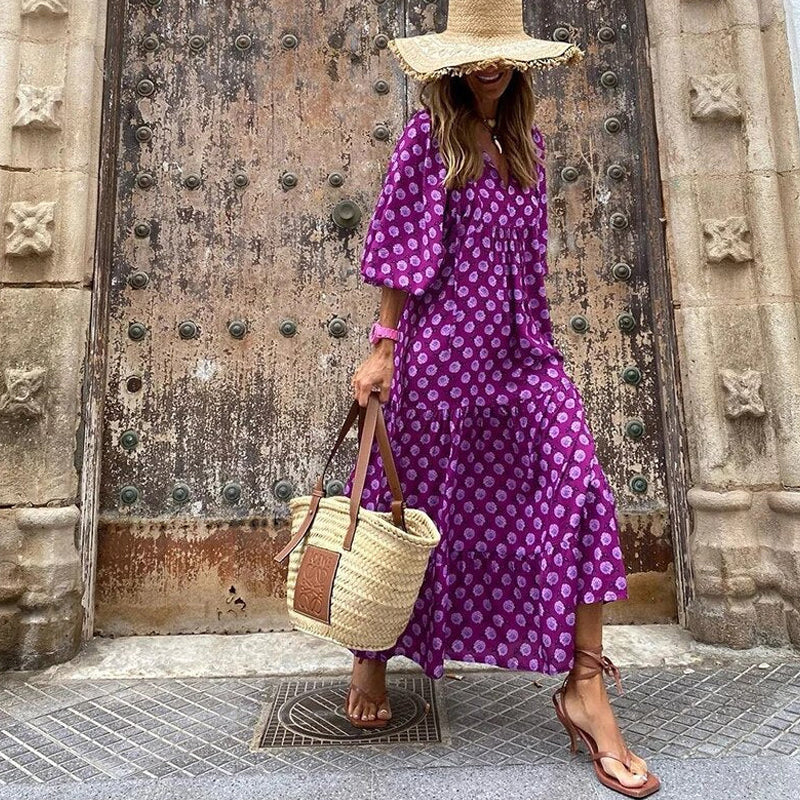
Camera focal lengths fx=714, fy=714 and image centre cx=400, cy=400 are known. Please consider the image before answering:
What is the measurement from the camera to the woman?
6.17 ft

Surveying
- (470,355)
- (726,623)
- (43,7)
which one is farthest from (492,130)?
(43,7)

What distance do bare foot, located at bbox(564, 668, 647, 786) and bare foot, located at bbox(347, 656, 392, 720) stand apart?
1.73ft

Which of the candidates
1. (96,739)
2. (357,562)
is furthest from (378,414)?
(96,739)

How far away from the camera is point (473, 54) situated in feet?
6.14

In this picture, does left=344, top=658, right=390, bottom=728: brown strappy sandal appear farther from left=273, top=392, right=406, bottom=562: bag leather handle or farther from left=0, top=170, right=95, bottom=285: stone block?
left=0, top=170, right=95, bottom=285: stone block

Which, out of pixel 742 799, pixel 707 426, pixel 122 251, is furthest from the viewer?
pixel 122 251

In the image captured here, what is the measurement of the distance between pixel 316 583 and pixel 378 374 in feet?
1.79

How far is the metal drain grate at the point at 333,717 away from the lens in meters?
1.90

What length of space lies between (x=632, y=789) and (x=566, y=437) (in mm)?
813

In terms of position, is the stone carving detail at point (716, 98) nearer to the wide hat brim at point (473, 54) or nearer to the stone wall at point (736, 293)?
the stone wall at point (736, 293)

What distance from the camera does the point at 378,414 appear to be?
1.83 m

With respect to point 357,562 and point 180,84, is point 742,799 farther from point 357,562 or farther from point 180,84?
point 180,84

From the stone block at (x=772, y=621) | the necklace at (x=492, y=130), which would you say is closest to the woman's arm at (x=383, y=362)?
the necklace at (x=492, y=130)

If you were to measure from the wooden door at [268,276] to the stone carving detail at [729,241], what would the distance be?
27 centimetres
